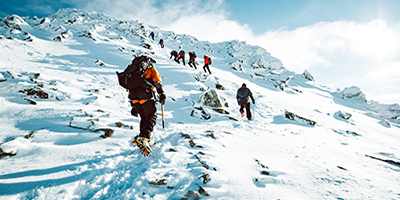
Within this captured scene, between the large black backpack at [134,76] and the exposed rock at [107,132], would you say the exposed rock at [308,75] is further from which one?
the exposed rock at [107,132]

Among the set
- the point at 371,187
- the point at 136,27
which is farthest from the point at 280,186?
the point at 136,27

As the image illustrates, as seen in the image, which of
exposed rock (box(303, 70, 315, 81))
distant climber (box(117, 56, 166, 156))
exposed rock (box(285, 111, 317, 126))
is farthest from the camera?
exposed rock (box(303, 70, 315, 81))

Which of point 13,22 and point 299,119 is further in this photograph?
point 13,22

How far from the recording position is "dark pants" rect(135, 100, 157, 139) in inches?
134

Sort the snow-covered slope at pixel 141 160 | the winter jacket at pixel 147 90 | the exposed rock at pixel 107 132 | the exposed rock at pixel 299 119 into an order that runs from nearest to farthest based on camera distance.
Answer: the snow-covered slope at pixel 141 160 < the winter jacket at pixel 147 90 < the exposed rock at pixel 107 132 < the exposed rock at pixel 299 119

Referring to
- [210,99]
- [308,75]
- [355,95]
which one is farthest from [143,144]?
[308,75]

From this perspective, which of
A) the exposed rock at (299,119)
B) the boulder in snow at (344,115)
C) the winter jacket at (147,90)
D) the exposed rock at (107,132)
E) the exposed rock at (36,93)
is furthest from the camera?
the boulder in snow at (344,115)

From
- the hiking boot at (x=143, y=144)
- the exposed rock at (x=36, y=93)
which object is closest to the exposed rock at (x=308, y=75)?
the hiking boot at (x=143, y=144)

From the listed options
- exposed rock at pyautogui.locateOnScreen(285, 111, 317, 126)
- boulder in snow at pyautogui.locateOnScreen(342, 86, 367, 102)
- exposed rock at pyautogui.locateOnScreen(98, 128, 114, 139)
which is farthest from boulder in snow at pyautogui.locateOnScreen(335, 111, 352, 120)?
boulder in snow at pyautogui.locateOnScreen(342, 86, 367, 102)

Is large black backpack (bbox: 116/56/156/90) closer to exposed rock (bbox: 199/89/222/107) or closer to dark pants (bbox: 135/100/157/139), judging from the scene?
dark pants (bbox: 135/100/157/139)

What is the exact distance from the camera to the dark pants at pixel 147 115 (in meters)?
3.42

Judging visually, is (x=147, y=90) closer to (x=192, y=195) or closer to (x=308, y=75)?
(x=192, y=195)

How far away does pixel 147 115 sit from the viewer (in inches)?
136

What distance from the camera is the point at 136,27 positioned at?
3453 centimetres
